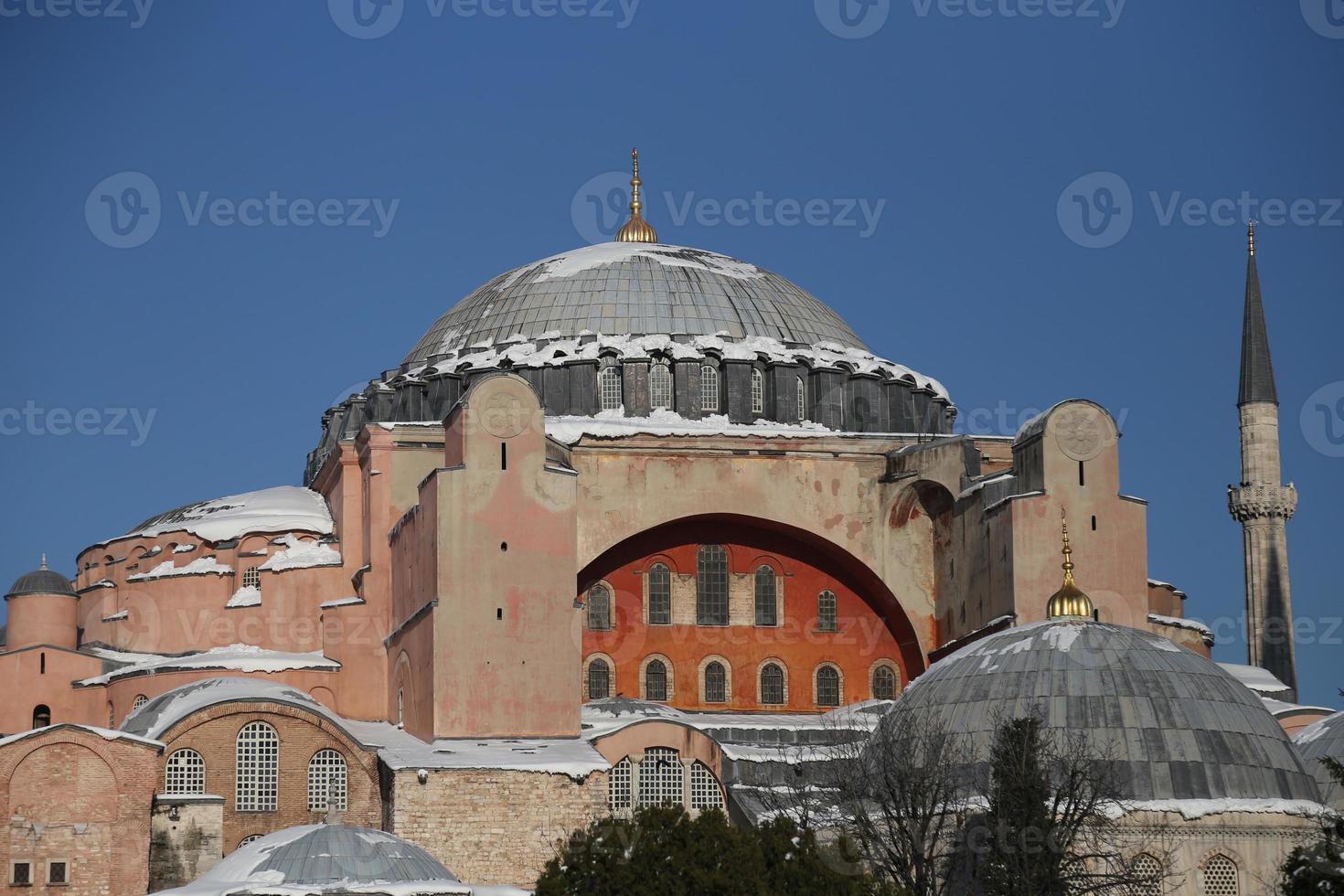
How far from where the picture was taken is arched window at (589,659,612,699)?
50094mm

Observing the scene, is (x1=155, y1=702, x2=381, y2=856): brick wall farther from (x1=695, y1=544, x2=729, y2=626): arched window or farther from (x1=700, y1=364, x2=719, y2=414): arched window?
(x1=700, y1=364, x2=719, y2=414): arched window

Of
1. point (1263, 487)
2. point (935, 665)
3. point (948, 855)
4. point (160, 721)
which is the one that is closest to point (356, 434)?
point (160, 721)

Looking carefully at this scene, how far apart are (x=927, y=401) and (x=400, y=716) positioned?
1362 centimetres

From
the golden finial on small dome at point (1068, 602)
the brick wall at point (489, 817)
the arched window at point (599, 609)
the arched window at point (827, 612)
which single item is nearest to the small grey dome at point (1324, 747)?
the golden finial on small dome at point (1068, 602)

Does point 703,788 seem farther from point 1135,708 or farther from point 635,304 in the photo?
point 635,304

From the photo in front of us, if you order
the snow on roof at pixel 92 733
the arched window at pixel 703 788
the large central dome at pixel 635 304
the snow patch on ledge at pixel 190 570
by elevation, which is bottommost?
the arched window at pixel 703 788

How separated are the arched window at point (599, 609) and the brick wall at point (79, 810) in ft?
34.0

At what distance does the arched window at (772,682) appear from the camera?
50.8 m

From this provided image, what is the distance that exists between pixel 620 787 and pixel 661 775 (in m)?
0.77

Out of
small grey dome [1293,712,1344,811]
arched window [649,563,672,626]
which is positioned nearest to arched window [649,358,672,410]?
arched window [649,563,672,626]

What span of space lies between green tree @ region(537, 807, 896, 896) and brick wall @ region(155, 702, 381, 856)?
8265 mm

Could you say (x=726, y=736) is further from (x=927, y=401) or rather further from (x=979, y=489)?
(x=927, y=401)

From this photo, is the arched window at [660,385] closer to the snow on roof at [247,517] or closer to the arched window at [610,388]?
the arched window at [610,388]

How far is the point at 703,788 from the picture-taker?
150 feet
